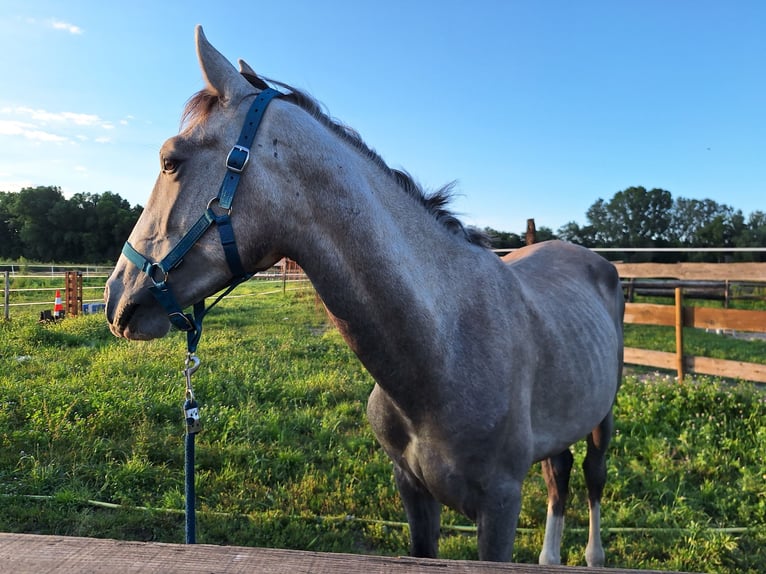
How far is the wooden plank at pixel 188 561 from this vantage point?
0.81m

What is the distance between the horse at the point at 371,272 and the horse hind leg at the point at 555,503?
4.19 ft

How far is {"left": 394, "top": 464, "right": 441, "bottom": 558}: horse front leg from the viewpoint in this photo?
83.7 inches

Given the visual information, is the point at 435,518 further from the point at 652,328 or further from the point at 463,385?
the point at 652,328

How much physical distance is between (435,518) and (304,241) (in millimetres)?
1433

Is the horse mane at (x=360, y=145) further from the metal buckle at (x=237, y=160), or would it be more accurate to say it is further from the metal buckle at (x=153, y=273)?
the metal buckle at (x=153, y=273)

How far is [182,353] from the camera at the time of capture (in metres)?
7.25

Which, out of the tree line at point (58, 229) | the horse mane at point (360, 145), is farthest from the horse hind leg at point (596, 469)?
the tree line at point (58, 229)

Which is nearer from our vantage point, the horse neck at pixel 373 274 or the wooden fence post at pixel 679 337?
the horse neck at pixel 373 274

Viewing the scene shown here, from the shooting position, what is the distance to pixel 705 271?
20.9ft

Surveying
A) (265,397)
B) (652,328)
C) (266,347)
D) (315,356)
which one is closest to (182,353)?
(266,347)

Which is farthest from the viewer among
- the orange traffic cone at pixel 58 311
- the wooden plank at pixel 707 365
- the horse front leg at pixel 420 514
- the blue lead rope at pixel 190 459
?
the orange traffic cone at pixel 58 311

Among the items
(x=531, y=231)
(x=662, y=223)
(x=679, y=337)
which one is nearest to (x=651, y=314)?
(x=679, y=337)

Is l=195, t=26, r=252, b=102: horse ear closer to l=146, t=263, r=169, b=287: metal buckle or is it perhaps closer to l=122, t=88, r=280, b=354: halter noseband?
l=122, t=88, r=280, b=354: halter noseband

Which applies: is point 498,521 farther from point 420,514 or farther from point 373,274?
point 373,274
